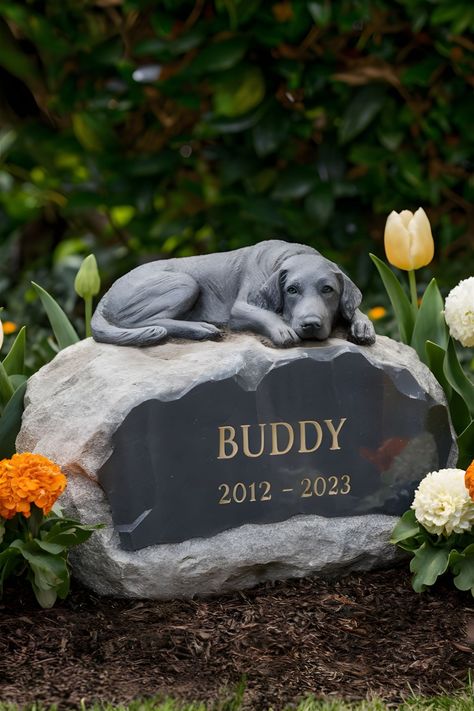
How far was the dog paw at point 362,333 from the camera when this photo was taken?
12.6 feet

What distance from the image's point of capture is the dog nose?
367 cm

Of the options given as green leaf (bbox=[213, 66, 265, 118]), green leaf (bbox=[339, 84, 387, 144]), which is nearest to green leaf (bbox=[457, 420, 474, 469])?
green leaf (bbox=[339, 84, 387, 144])

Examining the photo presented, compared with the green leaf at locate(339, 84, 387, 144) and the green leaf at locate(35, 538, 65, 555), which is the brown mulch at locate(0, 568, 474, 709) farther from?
the green leaf at locate(339, 84, 387, 144)

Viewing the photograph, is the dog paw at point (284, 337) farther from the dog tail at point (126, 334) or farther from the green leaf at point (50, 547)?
the green leaf at point (50, 547)

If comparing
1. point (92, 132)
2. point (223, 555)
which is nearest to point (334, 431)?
point (223, 555)

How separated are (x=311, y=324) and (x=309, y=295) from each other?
0.42ft

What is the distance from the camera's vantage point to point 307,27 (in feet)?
19.5

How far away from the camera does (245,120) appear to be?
611cm

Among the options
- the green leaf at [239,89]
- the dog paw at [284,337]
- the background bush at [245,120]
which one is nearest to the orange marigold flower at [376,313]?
the background bush at [245,120]

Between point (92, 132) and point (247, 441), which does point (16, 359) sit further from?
point (92, 132)

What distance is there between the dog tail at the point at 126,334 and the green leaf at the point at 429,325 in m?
1.04

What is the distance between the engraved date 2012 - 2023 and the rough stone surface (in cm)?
9

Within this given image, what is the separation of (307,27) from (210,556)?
11.3ft

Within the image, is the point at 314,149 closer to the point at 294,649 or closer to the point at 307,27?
the point at 307,27
